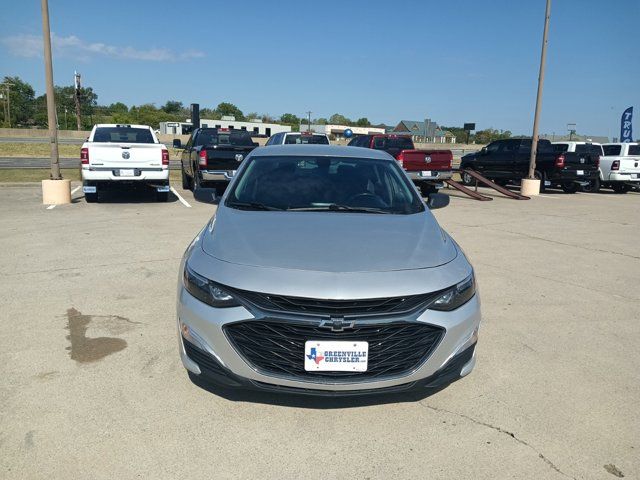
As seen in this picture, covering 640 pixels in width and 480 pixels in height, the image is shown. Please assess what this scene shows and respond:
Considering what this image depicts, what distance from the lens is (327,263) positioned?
116 inches

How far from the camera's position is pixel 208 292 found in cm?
293

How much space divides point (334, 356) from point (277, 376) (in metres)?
0.34

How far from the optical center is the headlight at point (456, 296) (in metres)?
2.93

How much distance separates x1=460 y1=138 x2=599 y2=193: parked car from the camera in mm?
18188

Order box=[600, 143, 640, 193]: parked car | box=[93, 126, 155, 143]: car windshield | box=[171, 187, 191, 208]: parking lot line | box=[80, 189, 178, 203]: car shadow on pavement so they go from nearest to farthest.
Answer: box=[93, 126, 155, 143]: car windshield, box=[171, 187, 191, 208]: parking lot line, box=[80, 189, 178, 203]: car shadow on pavement, box=[600, 143, 640, 193]: parked car

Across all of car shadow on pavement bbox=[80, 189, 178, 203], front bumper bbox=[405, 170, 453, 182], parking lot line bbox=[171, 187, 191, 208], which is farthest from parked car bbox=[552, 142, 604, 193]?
car shadow on pavement bbox=[80, 189, 178, 203]

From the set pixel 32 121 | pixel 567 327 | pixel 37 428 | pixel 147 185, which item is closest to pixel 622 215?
pixel 567 327

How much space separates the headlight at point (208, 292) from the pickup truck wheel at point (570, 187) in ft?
61.8

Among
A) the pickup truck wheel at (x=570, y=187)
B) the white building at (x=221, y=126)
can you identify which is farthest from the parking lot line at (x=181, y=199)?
the white building at (x=221, y=126)

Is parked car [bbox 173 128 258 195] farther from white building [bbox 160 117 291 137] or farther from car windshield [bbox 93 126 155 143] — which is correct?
white building [bbox 160 117 291 137]

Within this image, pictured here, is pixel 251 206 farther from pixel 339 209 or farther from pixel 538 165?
pixel 538 165

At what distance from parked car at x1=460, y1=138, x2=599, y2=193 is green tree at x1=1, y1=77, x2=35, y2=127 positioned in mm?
105296

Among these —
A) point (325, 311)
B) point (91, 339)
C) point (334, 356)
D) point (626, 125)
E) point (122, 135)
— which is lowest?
point (91, 339)

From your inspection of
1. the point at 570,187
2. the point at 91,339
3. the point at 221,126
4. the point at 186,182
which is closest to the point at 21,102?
the point at 221,126
